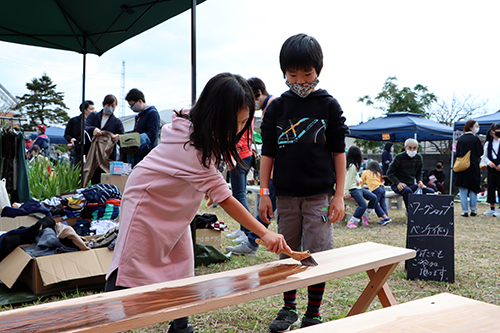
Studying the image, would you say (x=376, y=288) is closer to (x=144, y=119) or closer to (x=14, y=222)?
(x=14, y=222)

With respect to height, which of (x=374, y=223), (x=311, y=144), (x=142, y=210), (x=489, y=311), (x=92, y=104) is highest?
(x=92, y=104)

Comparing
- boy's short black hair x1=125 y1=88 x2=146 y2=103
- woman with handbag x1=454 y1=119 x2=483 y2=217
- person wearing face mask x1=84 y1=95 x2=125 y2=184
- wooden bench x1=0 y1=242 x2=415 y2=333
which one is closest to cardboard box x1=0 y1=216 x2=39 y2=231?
person wearing face mask x1=84 y1=95 x2=125 y2=184

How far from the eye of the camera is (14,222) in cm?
356

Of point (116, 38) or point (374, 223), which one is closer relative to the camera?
point (116, 38)

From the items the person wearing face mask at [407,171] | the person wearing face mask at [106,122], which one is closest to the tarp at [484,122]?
the person wearing face mask at [407,171]

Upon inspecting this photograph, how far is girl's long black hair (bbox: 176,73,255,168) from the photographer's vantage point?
1432mm

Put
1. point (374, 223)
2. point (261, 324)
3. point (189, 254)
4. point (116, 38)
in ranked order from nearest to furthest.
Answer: point (189, 254) → point (261, 324) → point (116, 38) → point (374, 223)

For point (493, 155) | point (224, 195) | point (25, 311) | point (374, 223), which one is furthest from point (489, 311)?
point (493, 155)

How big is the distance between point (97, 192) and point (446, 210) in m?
3.37

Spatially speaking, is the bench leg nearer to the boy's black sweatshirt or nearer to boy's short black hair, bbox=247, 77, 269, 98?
the boy's black sweatshirt

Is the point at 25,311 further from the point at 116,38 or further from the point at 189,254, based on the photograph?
the point at 116,38

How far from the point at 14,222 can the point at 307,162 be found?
121 inches

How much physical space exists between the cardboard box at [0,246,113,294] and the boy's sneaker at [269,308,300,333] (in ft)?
4.68

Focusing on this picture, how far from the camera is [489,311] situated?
129cm
